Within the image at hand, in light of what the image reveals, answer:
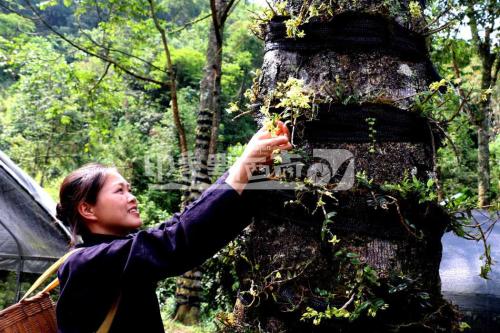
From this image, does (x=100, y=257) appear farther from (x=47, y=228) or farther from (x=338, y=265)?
(x=47, y=228)

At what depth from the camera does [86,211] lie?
152 centimetres

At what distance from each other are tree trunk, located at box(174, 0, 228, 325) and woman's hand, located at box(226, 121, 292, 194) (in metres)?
4.23

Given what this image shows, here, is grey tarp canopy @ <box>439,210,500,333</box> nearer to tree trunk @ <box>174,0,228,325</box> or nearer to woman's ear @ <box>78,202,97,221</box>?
woman's ear @ <box>78,202,97,221</box>

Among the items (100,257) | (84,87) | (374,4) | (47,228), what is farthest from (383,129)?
(84,87)

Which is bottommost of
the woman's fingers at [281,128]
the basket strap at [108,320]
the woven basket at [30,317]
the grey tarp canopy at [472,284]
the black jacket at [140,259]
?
the grey tarp canopy at [472,284]

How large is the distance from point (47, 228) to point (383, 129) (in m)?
4.25

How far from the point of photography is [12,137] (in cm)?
1590

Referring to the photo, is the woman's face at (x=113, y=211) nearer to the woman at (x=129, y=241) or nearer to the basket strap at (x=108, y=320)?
the woman at (x=129, y=241)

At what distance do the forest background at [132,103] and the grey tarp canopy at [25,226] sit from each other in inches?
21.7

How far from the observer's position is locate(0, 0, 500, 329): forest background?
5.63 meters

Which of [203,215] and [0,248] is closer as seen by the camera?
[203,215]

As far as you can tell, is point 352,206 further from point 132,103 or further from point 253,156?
point 132,103

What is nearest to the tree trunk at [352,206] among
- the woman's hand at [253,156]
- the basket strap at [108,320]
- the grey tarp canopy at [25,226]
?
the woman's hand at [253,156]

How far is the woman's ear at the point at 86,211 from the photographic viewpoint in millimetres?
1513
